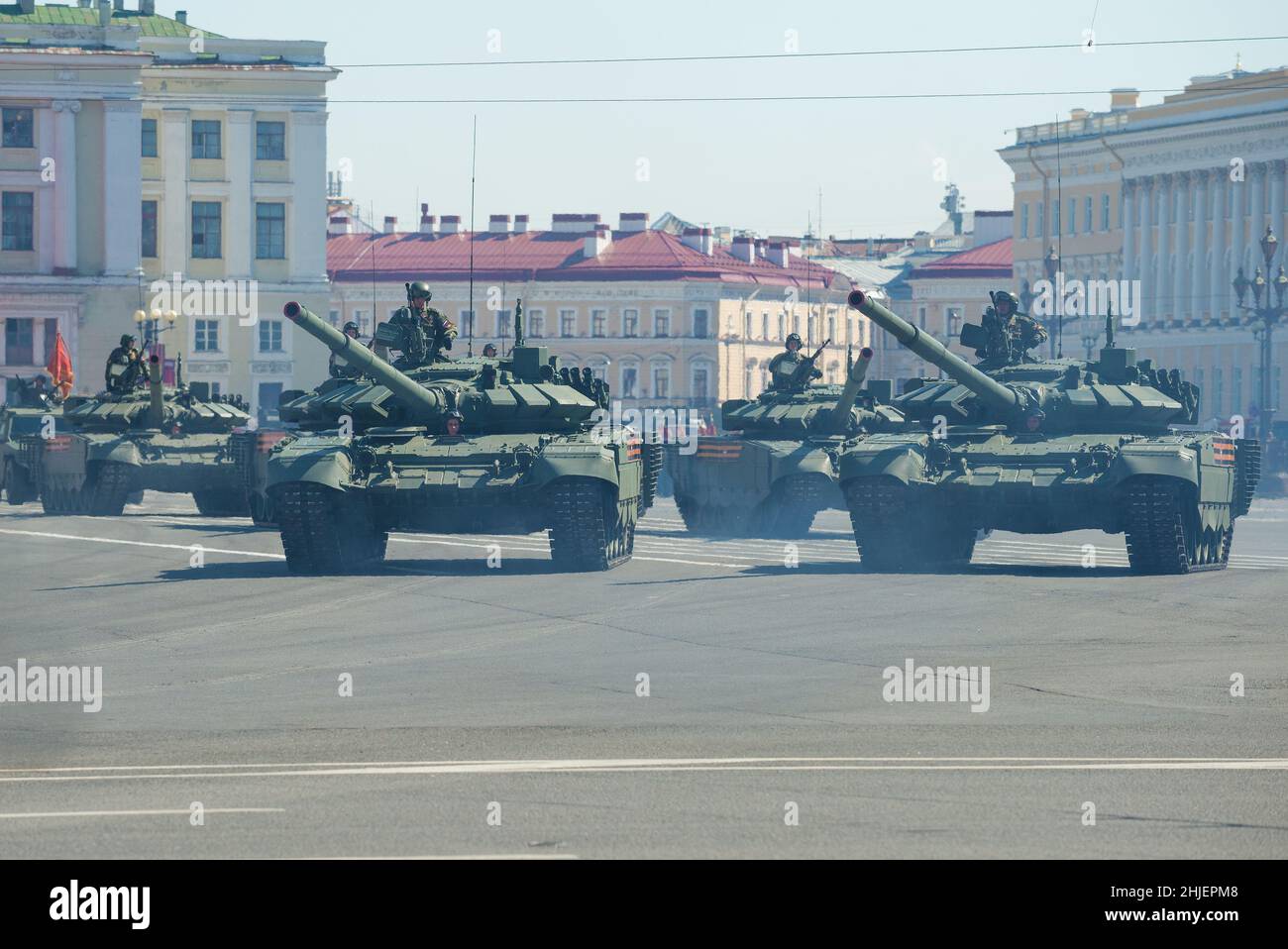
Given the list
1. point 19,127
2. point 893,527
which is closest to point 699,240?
point 19,127

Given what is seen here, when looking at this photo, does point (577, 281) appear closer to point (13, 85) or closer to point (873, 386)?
point (13, 85)

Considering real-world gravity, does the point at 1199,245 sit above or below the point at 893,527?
above

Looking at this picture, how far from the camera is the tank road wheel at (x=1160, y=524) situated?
2575 cm

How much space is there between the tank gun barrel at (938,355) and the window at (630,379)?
9346cm

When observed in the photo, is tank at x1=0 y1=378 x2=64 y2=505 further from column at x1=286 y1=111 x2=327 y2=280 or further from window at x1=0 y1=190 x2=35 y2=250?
column at x1=286 y1=111 x2=327 y2=280

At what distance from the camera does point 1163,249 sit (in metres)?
106

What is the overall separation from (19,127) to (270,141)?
32.5 ft

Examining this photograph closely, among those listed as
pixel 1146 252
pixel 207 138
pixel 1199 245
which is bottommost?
pixel 1146 252

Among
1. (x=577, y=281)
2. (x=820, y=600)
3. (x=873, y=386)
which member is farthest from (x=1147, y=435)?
(x=577, y=281)

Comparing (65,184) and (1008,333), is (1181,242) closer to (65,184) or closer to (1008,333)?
(65,184)

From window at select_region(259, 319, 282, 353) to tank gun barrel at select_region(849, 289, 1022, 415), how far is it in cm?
6442

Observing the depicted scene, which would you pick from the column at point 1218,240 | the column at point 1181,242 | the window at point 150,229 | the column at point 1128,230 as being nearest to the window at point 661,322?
the column at point 1128,230

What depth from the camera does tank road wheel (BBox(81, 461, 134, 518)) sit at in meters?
40.1

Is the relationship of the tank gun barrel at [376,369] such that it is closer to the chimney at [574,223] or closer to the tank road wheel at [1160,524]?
the tank road wheel at [1160,524]
